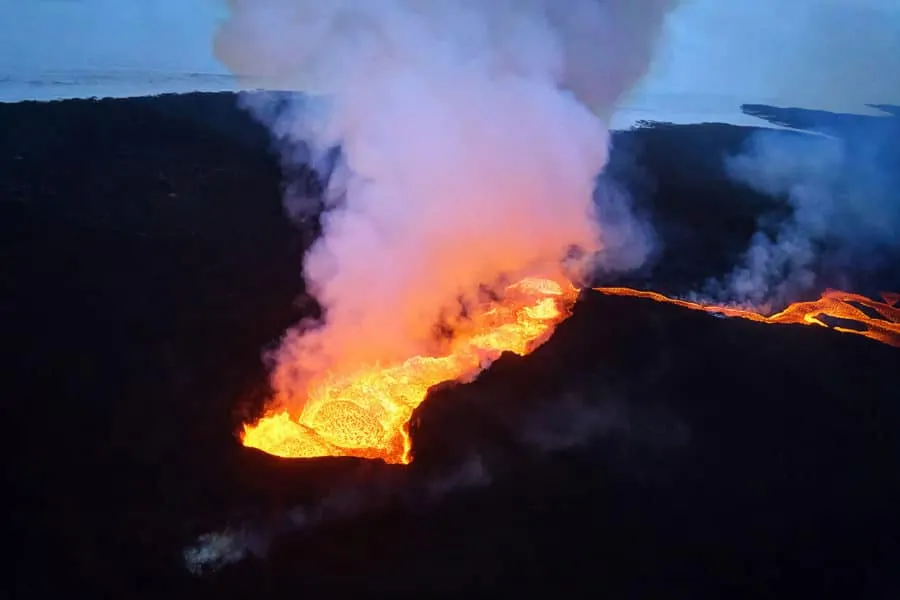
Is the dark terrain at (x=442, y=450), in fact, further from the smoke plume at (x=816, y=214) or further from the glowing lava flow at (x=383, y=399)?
the smoke plume at (x=816, y=214)

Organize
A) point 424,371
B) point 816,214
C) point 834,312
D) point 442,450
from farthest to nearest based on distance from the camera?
point 816,214, point 834,312, point 424,371, point 442,450

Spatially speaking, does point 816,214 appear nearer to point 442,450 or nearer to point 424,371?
point 424,371

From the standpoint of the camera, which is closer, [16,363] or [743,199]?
[16,363]

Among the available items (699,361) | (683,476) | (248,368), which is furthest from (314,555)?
(699,361)

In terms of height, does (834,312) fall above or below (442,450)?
above

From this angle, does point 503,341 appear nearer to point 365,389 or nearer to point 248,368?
point 365,389

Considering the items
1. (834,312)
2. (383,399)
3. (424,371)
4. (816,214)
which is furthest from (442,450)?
(816,214)

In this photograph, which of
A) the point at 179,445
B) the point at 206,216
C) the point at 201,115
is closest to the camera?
the point at 179,445

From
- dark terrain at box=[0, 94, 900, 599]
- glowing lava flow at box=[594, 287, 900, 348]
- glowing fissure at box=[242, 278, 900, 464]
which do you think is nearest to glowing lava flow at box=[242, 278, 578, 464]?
glowing fissure at box=[242, 278, 900, 464]
